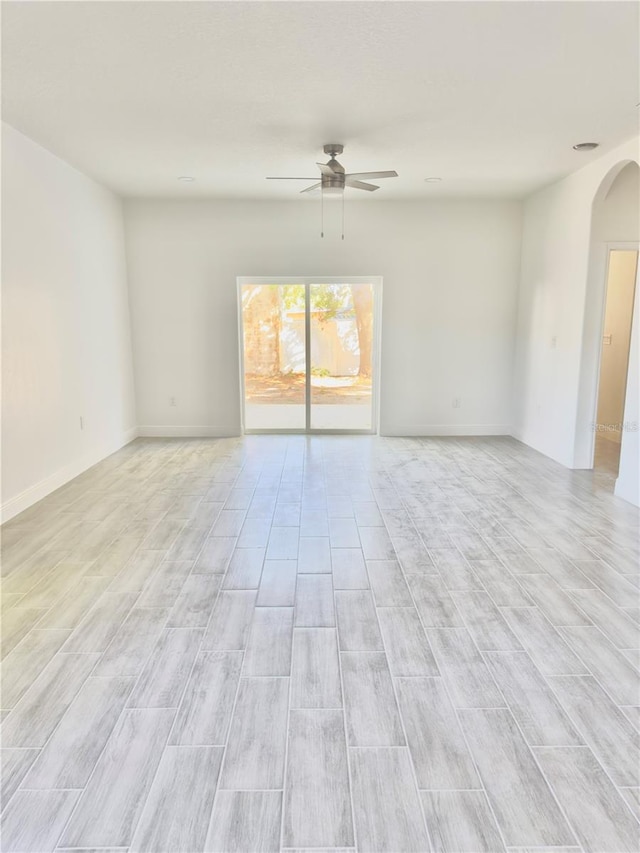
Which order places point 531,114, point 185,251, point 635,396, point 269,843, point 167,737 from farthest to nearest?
point 185,251
point 635,396
point 531,114
point 167,737
point 269,843

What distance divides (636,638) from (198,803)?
1.99 meters

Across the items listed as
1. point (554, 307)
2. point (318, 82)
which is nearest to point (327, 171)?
point (318, 82)

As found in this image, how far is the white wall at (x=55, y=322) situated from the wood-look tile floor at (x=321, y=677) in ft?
1.98

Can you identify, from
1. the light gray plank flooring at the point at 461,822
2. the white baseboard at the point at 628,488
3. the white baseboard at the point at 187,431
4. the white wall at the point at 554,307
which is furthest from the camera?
the white baseboard at the point at 187,431

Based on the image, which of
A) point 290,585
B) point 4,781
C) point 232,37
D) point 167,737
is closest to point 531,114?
point 232,37

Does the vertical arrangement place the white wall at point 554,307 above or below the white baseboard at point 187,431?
above

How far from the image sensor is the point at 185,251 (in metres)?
6.24

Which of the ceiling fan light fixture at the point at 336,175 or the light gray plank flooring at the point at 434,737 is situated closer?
the light gray plank flooring at the point at 434,737

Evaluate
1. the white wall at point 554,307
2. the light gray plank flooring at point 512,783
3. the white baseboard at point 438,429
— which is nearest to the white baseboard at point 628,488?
the white wall at point 554,307

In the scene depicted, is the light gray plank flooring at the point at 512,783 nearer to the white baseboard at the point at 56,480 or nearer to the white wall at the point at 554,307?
the white baseboard at the point at 56,480

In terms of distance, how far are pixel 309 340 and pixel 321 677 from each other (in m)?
4.91

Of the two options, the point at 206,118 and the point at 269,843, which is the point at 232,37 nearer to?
the point at 206,118

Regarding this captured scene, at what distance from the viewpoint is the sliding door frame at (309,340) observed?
21.0 ft

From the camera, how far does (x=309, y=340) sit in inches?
259
